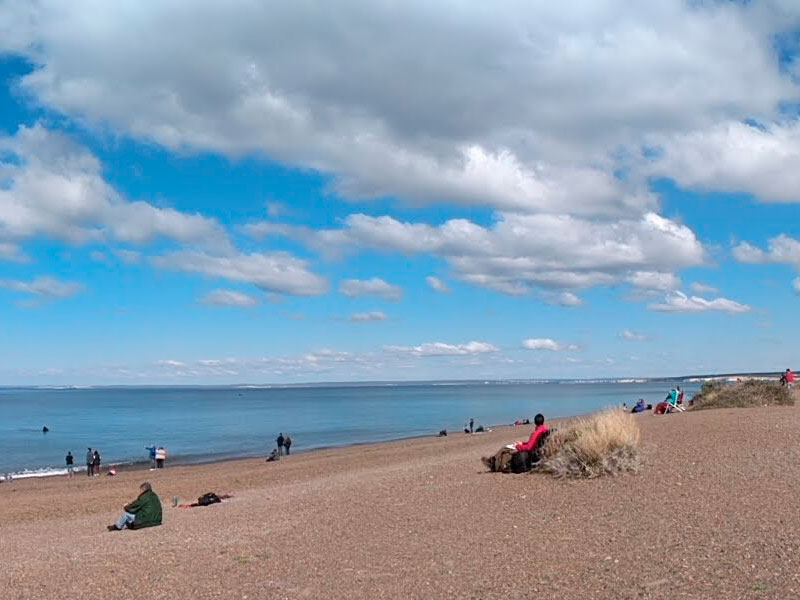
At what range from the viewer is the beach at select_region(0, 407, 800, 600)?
24.7ft

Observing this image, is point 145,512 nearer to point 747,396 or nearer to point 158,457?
A: point 747,396

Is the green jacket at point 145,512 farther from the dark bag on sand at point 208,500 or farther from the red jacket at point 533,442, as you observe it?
the red jacket at point 533,442

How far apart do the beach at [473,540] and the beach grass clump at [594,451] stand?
28cm

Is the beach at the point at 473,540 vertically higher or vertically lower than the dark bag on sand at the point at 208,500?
higher

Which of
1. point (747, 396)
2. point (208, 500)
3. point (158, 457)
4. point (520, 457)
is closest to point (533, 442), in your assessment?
point (520, 457)

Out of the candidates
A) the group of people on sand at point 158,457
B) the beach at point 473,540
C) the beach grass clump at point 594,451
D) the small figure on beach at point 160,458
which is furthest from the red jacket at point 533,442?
the small figure on beach at point 160,458

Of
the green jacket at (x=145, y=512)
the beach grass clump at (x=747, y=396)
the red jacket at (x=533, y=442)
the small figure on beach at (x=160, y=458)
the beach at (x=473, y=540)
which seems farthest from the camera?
the small figure on beach at (x=160, y=458)

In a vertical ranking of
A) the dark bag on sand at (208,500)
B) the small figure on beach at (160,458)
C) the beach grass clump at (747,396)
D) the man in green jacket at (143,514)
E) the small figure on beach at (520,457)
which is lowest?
the small figure on beach at (160,458)

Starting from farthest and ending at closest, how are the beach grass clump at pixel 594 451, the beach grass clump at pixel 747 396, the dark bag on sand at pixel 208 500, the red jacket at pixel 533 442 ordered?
the beach grass clump at pixel 747 396, the dark bag on sand at pixel 208 500, the red jacket at pixel 533 442, the beach grass clump at pixel 594 451

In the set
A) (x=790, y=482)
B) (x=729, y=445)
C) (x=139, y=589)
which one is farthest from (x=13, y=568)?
(x=729, y=445)

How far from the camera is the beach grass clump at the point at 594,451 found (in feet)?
41.0

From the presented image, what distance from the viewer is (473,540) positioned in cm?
941

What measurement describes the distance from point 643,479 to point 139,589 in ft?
24.1

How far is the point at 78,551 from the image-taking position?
1077 centimetres
